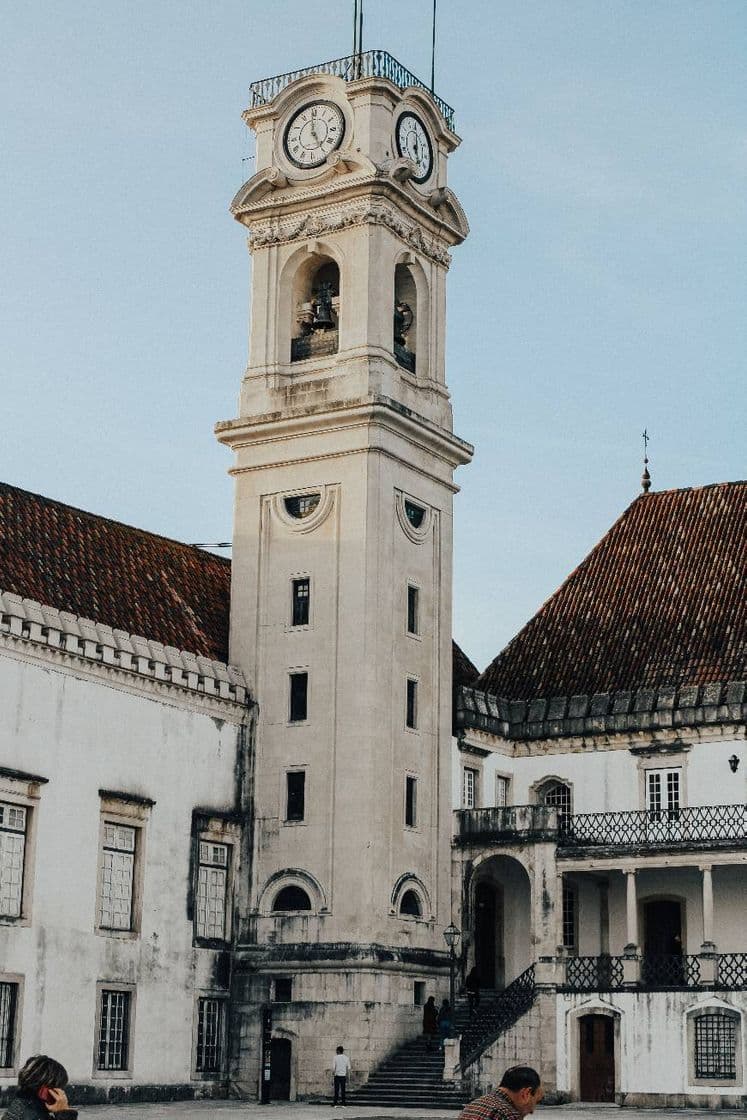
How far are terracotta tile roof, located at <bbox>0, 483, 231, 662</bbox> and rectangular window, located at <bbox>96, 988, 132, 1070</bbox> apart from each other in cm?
815

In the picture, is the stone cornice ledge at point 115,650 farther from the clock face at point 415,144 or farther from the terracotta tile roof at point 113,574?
the clock face at point 415,144

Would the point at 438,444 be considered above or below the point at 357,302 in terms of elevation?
below

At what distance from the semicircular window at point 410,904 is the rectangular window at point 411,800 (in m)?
1.59

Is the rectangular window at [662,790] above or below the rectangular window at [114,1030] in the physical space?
above

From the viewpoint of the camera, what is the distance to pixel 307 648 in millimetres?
41906

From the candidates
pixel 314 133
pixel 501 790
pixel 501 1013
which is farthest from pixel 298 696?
pixel 314 133

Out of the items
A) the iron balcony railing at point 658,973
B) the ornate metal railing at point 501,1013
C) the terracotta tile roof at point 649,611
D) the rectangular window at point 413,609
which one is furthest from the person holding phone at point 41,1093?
the terracotta tile roof at point 649,611

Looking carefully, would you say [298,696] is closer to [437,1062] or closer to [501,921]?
[501,921]

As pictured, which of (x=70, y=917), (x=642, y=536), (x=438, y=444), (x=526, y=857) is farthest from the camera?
(x=642, y=536)

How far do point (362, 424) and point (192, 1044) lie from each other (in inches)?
586

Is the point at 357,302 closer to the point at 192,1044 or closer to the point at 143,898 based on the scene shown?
the point at 143,898

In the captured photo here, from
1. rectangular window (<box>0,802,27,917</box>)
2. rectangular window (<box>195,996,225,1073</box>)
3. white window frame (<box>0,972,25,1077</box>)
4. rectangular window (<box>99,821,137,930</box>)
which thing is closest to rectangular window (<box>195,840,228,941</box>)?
rectangular window (<box>195,996,225,1073</box>)

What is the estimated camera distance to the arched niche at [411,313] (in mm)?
44938

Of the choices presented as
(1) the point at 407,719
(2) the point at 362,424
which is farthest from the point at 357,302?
(1) the point at 407,719
